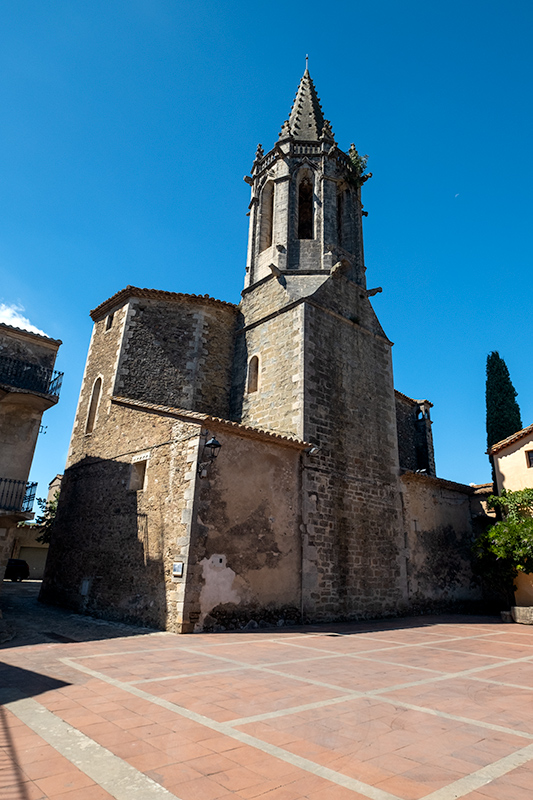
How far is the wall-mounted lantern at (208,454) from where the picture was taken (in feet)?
32.7

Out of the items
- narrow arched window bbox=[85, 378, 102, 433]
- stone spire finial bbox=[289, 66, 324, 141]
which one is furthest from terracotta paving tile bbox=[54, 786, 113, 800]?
stone spire finial bbox=[289, 66, 324, 141]

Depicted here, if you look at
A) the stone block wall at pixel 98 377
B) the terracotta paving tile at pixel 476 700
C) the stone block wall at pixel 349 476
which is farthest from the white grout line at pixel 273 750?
the stone block wall at pixel 98 377

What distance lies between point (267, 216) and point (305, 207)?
1.51 metres

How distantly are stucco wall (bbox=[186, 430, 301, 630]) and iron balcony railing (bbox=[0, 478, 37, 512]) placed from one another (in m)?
4.46

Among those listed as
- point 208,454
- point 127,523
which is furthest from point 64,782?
point 127,523

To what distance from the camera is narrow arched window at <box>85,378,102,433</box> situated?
1559 centimetres

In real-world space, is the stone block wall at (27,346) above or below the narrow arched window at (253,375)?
below

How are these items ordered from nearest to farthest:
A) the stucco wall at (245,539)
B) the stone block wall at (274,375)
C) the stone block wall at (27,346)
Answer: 1. the stucco wall at (245,539)
2. the stone block wall at (27,346)
3. the stone block wall at (274,375)

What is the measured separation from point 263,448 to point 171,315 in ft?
22.9

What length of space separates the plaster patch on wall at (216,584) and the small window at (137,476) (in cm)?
314

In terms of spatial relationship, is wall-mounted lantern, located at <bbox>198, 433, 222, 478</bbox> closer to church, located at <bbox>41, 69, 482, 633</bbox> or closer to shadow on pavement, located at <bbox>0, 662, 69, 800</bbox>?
church, located at <bbox>41, 69, 482, 633</bbox>

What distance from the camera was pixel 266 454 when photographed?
11.4 metres

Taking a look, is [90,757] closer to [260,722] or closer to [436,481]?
[260,722]

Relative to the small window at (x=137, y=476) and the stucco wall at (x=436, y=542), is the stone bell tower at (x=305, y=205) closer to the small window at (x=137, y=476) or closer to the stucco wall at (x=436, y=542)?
the stucco wall at (x=436, y=542)
